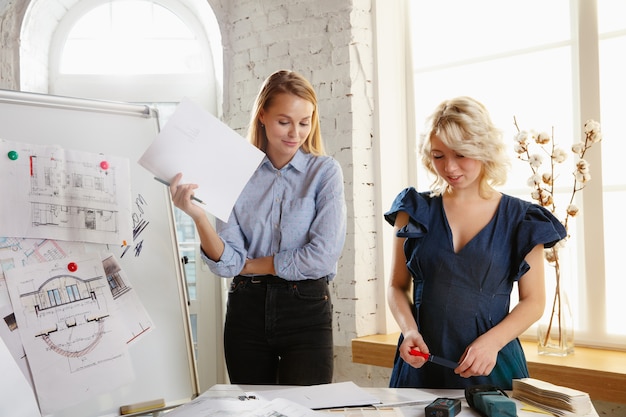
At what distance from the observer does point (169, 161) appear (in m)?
1.66

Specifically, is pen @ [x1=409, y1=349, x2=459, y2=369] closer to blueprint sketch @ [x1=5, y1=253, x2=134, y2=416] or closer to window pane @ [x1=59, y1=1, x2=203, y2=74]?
blueprint sketch @ [x1=5, y1=253, x2=134, y2=416]

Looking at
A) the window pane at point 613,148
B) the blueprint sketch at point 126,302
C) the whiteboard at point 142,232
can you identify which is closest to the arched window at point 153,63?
the whiteboard at point 142,232

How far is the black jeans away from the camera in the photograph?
1.82m

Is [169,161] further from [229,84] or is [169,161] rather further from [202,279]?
[202,279]

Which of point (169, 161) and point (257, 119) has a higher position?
point (257, 119)

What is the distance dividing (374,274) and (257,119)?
1158 mm

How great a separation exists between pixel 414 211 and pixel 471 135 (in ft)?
0.83

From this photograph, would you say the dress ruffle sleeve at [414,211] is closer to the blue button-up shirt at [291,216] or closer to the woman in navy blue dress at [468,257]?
the woman in navy blue dress at [468,257]

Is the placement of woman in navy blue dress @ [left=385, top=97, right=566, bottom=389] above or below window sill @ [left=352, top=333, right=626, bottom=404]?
above

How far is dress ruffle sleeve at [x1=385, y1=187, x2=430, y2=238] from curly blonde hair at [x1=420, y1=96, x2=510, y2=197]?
13 centimetres

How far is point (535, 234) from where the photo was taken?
1599 mm

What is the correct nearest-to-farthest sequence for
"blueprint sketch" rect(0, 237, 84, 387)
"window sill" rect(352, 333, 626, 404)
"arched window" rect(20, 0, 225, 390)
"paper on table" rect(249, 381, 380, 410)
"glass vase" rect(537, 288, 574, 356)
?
"paper on table" rect(249, 381, 380, 410) → "blueprint sketch" rect(0, 237, 84, 387) → "window sill" rect(352, 333, 626, 404) → "glass vase" rect(537, 288, 574, 356) → "arched window" rect(20, 0, 225, 390)

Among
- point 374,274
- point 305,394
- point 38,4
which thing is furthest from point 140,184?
point 38,4

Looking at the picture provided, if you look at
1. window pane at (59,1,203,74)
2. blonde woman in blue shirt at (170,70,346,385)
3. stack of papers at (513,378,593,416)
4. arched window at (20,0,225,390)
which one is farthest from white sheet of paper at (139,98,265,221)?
window pane at (59,1,203,74)
